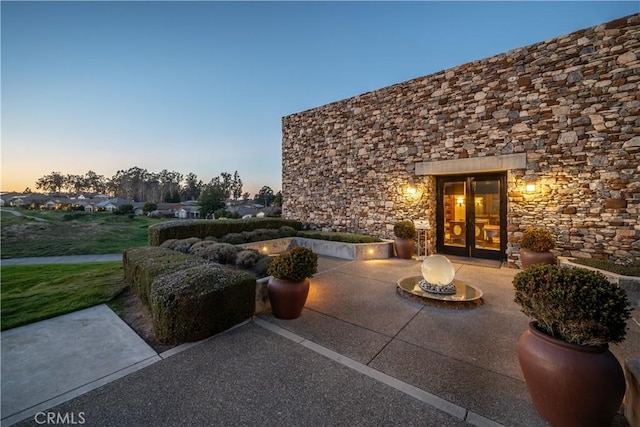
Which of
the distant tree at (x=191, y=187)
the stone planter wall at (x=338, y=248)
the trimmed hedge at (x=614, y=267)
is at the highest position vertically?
the distant tree at (x=191, y=187)

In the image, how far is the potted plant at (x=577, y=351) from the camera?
1731 millimetres

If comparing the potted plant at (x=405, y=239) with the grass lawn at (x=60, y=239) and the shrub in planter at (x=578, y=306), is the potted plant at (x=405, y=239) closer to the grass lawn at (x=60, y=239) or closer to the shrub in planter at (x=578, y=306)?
the shrub in planter at (x=578, y=306)

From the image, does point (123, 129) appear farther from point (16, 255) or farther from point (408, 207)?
point (408, 207)

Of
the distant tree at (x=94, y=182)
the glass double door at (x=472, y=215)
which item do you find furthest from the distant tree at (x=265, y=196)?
the glass double door at (x=472, y=215)

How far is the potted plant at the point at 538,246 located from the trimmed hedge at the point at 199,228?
8.62 meters

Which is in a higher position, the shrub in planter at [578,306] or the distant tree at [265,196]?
the distant tree at [265,196]

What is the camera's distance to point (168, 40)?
893 centimetres

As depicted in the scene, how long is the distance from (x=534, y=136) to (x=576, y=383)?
712 cm

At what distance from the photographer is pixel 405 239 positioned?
26.6ft

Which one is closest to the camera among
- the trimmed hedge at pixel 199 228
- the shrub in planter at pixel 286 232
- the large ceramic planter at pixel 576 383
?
the large ceramic planter at pixel 576 383

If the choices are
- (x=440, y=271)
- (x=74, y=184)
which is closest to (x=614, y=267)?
(x=440, y=271)

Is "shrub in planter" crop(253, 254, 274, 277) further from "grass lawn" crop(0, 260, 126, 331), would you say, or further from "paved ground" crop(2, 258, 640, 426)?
"grass lawn" crop(0, 260, 126, 331)

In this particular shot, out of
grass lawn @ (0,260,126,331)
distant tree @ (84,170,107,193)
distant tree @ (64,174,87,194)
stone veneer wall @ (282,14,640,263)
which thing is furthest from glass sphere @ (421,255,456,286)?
distant tree @ (64,174,87,194)

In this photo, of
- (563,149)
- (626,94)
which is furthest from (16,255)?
(626,94)
